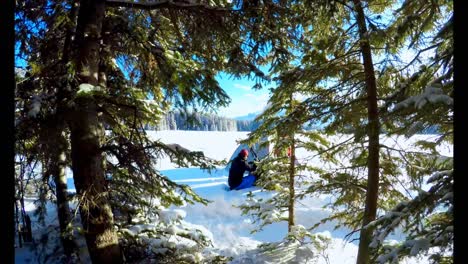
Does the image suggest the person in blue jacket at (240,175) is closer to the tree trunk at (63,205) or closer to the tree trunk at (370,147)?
the tree trunk at (63,205)

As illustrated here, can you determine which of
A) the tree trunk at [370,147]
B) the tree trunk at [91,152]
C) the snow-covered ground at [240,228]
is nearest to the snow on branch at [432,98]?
the tree trunk at [370,147]

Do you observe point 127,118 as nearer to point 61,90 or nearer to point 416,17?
point 61,90

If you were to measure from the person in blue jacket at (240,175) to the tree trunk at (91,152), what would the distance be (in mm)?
7820

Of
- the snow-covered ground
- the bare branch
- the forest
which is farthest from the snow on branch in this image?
the snow-covered ground

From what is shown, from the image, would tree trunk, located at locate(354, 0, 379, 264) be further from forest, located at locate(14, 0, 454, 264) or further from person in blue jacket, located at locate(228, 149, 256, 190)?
person in blue jacket, located at locate(228, 149, 256, 190)

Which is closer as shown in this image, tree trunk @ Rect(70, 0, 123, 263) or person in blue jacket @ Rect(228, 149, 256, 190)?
tree trunk @ Rect(70, 0, 123, 263)

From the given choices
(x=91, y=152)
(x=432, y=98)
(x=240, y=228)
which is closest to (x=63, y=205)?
(x=91, y=152)

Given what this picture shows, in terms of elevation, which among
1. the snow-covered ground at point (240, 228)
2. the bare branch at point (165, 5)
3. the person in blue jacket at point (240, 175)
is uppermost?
the bare branch at point (165, 5)

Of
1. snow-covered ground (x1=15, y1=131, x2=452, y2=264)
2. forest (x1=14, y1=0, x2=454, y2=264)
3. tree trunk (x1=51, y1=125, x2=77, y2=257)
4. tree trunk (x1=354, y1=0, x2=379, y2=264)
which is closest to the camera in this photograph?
forest (x1=14, y1=0, x2=454, y2=264)

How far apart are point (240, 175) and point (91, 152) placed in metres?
8.55

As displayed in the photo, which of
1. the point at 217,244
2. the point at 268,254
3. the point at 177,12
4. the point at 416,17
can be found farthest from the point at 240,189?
the point at 416,17

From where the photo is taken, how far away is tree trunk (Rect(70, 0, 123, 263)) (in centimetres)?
433

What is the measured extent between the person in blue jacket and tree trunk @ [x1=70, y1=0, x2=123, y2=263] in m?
7.82

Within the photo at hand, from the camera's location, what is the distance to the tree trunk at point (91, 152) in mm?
4332
